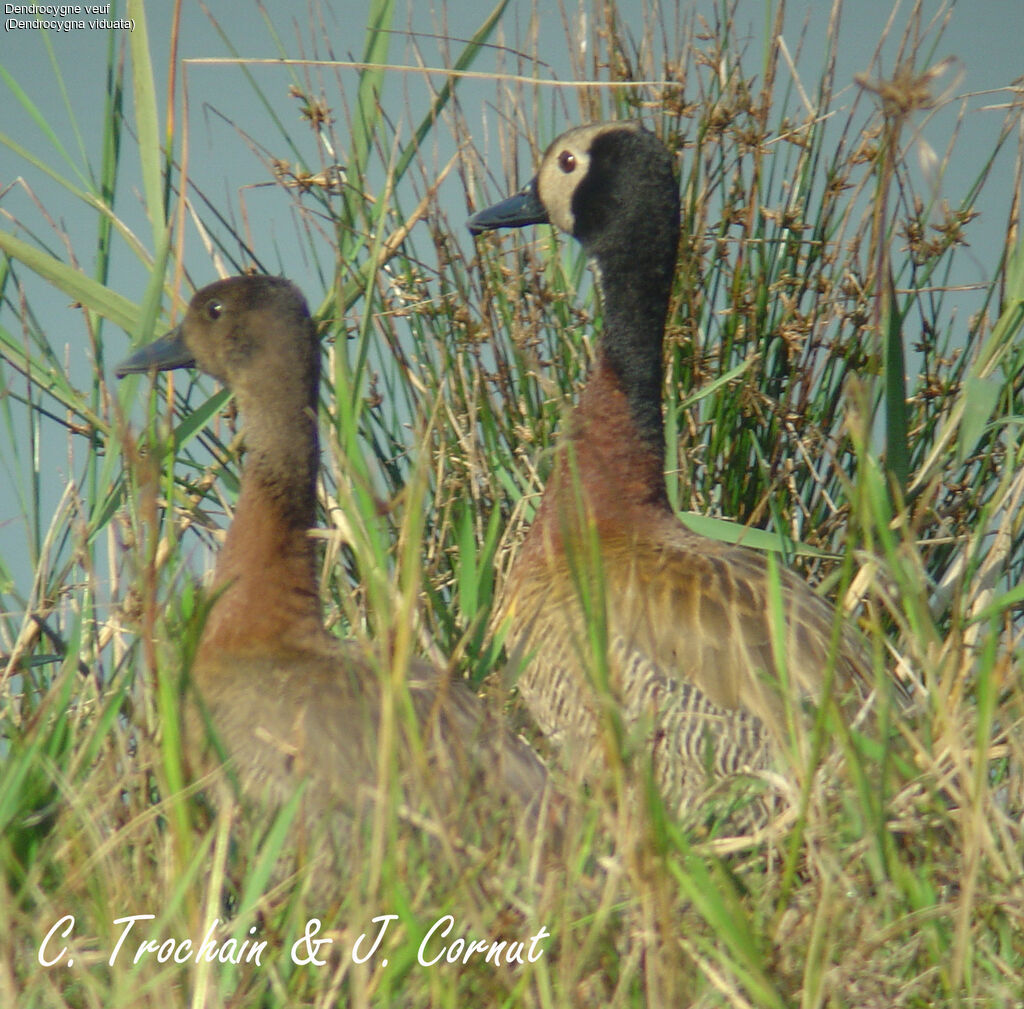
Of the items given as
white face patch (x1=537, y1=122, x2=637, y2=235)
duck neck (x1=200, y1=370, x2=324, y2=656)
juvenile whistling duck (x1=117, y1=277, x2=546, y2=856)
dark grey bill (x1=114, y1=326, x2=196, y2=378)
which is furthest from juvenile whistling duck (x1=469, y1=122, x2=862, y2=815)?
dark grey bill (x1=114, y1=326, x2=196, y2=378)

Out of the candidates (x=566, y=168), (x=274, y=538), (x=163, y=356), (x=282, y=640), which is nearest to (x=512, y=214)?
(x=566, y=168)

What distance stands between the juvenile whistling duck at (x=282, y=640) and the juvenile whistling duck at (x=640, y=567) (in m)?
0.30

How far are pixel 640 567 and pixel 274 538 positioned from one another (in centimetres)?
88

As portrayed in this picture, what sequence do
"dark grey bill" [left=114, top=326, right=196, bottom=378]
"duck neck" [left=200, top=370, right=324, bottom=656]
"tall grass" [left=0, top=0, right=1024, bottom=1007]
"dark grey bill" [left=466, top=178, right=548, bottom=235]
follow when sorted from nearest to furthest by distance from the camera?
"tall grass" [left=0, top=0, right=1024, bottom=1007] < "duck neck" [left=200, top=370, right=324, bottom=656] < "dark grey bill" [left=114, top=326, right=196, bottom=378] < "dark grey bill" [left=466, top=178, right=548, bottom=235]

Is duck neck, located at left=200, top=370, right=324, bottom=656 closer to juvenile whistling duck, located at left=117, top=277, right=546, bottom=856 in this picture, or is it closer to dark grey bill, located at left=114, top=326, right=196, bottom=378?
juvenile whistling duck, located at left=117, top=277, right=546, bottom=856

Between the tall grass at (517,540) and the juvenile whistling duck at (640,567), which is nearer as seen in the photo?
the tall grass at (517,540)

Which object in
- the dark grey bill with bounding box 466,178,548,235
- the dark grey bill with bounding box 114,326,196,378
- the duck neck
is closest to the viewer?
the duck neck

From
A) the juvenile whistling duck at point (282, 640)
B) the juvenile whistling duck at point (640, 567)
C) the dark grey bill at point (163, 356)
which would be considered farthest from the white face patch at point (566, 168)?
the dark grey bill at point (163, 356)

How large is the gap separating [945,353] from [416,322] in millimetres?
1474

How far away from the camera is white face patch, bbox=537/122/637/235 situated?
13.2ft

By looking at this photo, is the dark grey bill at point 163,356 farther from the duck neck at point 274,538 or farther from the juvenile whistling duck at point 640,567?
the juvenile whistling duck at point 640,567

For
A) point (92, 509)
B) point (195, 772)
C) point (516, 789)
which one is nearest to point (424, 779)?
point (195, 772)

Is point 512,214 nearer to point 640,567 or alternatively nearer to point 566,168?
point 566,168

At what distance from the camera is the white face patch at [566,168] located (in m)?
4.04
